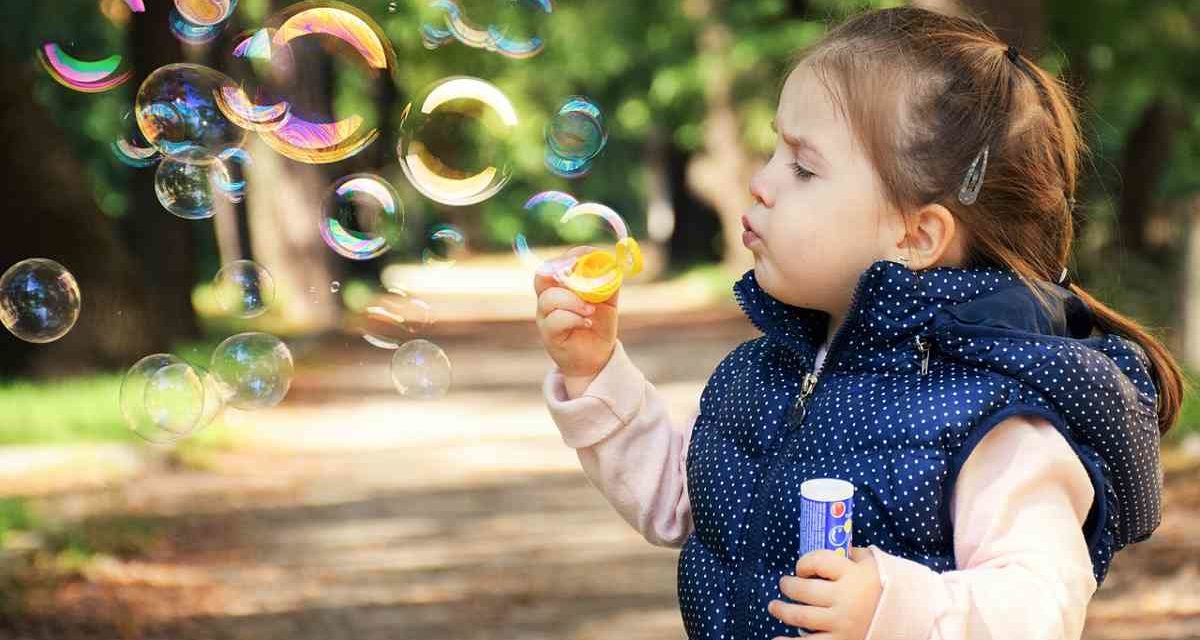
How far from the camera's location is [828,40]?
2.16 m

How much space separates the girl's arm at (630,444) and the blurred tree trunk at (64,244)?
7.82 meters

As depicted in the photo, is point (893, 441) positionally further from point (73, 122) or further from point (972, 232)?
point (73, 122)

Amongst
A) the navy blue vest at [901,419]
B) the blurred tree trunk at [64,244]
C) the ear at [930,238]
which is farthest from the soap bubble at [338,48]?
the blurred tree trunk at [64,244]

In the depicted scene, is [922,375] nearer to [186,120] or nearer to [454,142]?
[454,142]

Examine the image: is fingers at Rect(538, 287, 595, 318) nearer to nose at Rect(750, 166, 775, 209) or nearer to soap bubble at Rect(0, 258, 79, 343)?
nose at Rect(750, 166, 775, 209)

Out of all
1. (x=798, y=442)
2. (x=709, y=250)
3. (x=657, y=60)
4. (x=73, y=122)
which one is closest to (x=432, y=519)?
(x=798, y=442)

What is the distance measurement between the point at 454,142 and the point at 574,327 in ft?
4.67

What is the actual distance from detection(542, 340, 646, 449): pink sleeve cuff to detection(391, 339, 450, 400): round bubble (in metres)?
1.24

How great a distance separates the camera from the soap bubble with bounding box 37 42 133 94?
13.8 feet

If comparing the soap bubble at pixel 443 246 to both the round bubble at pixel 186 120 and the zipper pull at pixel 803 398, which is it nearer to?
the round bubble at pixel 186 120

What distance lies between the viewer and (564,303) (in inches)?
89.4

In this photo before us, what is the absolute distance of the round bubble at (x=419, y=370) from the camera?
356 centimetres

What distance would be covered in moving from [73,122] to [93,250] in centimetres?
1575

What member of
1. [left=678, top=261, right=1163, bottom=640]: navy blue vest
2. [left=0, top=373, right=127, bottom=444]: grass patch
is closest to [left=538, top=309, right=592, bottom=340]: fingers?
[left=678, top=261, right=1163, bottom=640]: navy blue vest
